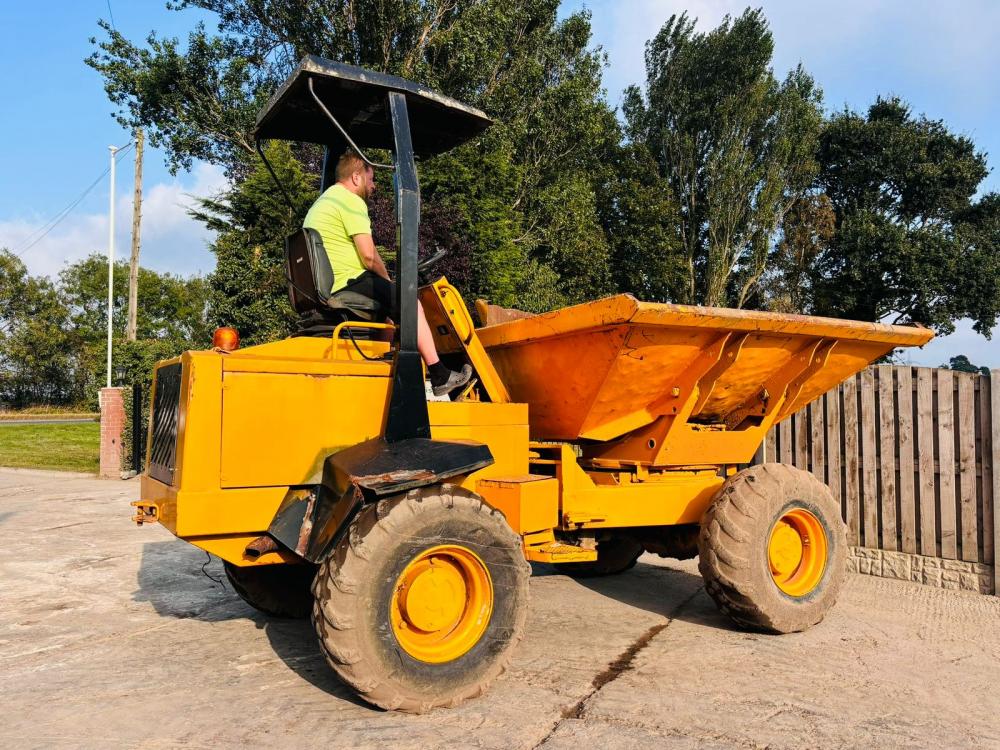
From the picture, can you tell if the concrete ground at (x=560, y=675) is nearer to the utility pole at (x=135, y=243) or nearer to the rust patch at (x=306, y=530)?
the rust patch at (x=306, y=530)

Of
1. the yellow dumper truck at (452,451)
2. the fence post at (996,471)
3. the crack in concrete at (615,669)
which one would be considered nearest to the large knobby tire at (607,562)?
the yellow dumper truck at (452,451)

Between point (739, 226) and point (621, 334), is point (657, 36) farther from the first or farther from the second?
point (621, 334)

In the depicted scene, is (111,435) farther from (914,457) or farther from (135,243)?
(914,457)

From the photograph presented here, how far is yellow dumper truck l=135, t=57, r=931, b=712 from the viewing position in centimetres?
327

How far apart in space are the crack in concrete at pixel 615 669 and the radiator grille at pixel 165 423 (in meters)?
2.07

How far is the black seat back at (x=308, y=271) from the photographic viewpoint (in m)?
3.92

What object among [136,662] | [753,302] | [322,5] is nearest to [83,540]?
[136,662]

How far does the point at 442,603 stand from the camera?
343 cm

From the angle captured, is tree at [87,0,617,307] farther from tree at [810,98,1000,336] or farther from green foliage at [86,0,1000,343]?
tree at [810,98,1000,336]

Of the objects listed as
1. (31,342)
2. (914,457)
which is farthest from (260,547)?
(31,342)

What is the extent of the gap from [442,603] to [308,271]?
1.87 m

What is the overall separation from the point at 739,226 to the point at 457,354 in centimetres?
2571

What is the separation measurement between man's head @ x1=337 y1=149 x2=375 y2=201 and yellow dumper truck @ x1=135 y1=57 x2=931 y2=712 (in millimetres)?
327

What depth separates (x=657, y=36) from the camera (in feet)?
95.9
